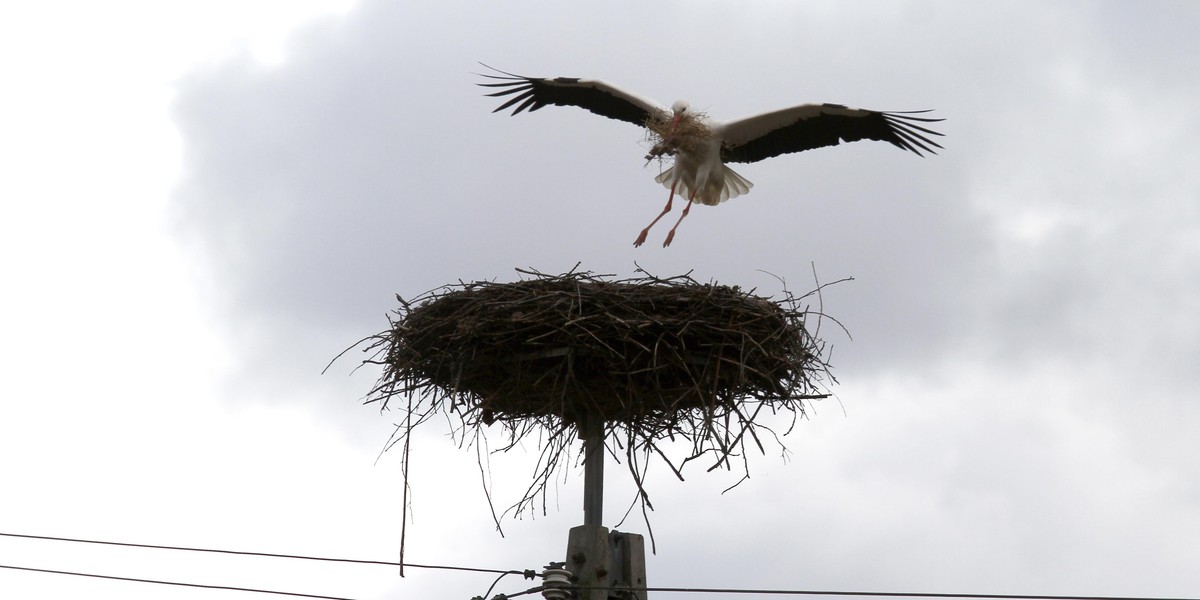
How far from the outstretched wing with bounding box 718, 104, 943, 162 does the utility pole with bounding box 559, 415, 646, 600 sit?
12.6 feet

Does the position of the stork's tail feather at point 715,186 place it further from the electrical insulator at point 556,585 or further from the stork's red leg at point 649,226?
the electrical insulator at point 556,585

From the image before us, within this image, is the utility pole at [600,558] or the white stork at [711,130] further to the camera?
the white stork at [711,130]

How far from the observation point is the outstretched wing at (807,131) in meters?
9.02

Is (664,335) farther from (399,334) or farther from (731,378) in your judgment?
(399,334)

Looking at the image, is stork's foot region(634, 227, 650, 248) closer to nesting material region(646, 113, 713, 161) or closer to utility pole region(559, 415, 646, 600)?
nesting material region(646, 113, 713, 161)

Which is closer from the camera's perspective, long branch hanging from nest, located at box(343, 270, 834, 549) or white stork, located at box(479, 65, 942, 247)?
long branch hanging from nest, located at box(343, 270, 834, 549)

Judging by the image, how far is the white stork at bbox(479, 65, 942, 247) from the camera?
8.98m

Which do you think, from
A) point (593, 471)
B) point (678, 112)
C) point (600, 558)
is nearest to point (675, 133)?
point (678, 112)

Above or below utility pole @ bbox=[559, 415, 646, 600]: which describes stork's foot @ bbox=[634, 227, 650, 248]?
above

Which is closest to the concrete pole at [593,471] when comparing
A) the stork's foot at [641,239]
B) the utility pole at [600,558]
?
the utility pole at [600,558]

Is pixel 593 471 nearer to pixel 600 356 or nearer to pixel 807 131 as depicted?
pixel 600 356

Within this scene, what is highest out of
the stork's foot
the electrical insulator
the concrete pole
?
the stork's foot

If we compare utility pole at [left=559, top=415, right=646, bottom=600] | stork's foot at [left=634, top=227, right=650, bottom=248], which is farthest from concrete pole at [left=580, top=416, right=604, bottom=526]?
stork's foot at [left=634, top=227, right=650, bottom=248]

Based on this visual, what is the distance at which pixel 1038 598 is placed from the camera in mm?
4660
